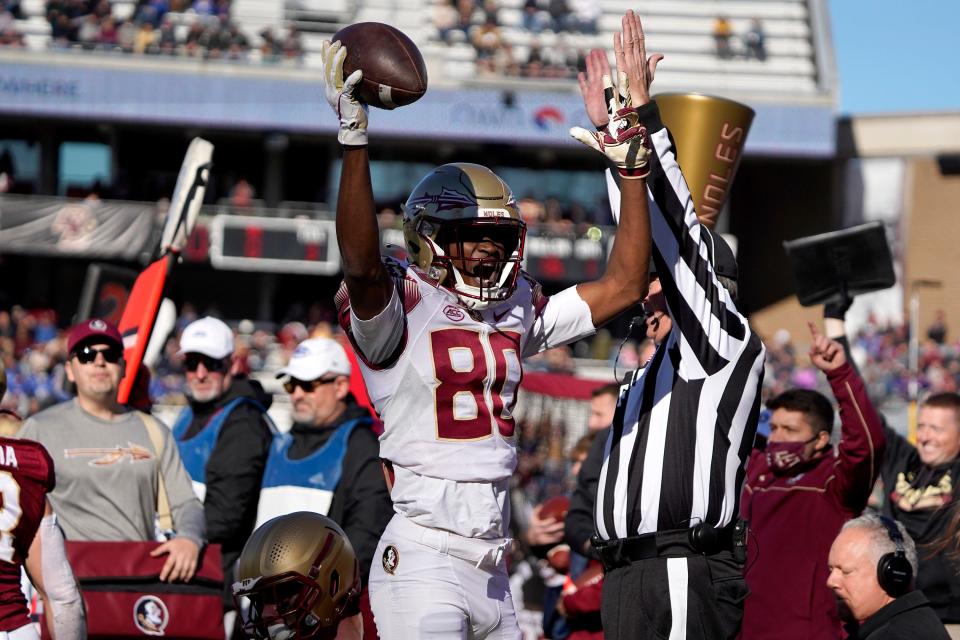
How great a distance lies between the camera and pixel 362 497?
209 inches

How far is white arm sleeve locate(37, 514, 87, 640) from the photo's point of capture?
3887 millimetres

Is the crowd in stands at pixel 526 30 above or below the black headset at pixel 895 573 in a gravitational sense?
above

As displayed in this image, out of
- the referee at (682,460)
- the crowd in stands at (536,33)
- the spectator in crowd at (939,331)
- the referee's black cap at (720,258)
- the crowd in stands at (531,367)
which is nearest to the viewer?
the referee at (682,460)

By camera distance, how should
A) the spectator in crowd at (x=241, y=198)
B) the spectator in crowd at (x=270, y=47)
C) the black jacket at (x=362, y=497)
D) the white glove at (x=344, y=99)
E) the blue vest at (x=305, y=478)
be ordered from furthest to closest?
the spectator in crowd at (x=270, y=47) < the spectator in crowd at (x=241, y=198) < the blue vest at (x=305, y=478) < the black jacket at (x=362, y=497) < the white glove at (x=344, y=99)

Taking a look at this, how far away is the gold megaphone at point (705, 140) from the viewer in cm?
436

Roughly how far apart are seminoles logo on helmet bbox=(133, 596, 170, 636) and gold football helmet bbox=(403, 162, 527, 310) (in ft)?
7.32

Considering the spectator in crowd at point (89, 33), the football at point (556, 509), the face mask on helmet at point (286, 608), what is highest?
the spectator in crowd at point (89, 33)

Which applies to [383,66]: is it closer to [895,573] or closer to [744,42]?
[895,573]

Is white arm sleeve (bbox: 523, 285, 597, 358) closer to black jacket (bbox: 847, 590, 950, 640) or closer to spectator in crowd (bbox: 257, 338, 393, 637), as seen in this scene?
black jacket (bbox: 847, 590, 950, 640)

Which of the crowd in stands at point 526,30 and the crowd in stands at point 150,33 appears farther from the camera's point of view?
the crowd in stands at point 526,30

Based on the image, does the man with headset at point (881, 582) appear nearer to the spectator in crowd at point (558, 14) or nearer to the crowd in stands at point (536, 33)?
the crowd in stands at point (536, 33)

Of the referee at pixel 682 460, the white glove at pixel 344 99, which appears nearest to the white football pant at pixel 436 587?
the referee at pixel 682 460

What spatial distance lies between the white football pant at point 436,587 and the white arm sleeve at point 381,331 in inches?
17.0

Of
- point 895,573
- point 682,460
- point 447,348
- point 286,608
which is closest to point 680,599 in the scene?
point 682,460
